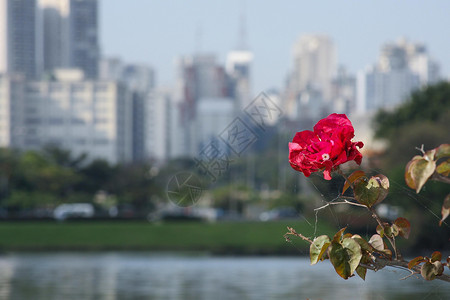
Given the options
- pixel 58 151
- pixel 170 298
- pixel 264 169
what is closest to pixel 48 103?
pixel 264 169

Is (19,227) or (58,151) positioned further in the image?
(58,151)

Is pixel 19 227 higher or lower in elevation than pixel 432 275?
lower

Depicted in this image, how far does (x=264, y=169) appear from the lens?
287 ft

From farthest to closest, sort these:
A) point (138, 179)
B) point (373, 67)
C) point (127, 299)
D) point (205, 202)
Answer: point (373, 67)
point (205, 202)
point (138, 179)
point (127, 299)

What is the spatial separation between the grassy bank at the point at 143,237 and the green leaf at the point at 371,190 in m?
27.8

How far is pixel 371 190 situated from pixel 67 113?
12230 cm

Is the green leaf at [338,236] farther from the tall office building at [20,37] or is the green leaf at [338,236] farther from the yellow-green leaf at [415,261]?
the tall office building at [20,37]

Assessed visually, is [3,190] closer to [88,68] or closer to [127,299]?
[127,299]

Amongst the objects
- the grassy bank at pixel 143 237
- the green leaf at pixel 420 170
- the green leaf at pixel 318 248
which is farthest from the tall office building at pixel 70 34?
the green leaf at pixel 420 170

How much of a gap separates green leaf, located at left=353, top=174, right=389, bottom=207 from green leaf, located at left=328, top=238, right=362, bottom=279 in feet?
0.44

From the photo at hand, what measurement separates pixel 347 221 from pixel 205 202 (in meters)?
68.1

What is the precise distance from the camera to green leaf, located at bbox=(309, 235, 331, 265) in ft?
9.49

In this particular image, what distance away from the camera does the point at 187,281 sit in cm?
1789

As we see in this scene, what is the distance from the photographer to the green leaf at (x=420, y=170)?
8.63 feet
